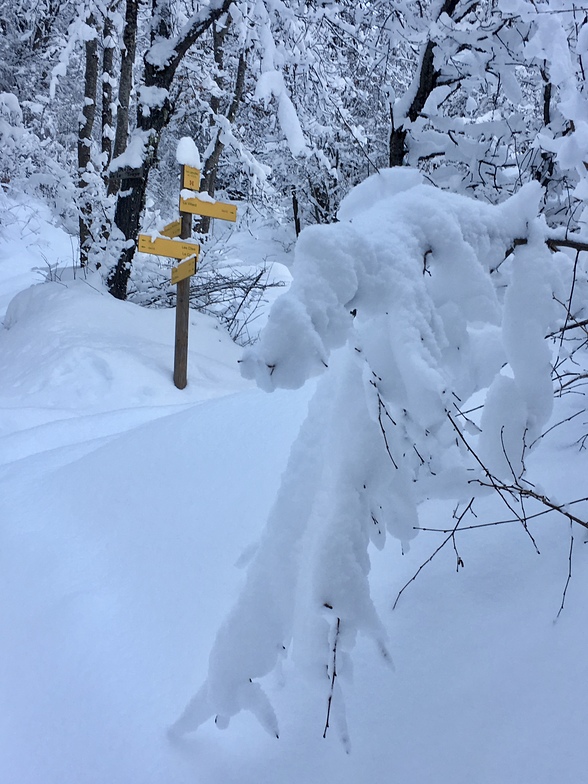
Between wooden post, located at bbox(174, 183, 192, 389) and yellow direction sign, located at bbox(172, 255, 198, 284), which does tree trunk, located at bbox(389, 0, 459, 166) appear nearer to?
yellow direction sign, located at bbox(172, 255, 198, 284)

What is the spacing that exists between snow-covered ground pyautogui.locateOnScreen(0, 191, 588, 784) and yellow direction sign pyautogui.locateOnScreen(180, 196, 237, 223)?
9.99 ft

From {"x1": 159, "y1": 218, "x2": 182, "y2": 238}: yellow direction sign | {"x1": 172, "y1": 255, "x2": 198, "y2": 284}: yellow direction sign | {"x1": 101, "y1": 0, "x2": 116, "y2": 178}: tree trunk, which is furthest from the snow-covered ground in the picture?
{"x1": 101, "y1": 0, "x2": 116, "y2": 178}: tree trunk

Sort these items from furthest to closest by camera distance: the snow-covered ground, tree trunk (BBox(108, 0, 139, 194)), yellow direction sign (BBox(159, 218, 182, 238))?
tree trunk (BBox(108, 0, 139, 194)), yellow direction sign (BBox(159, 218, 182, 238)), the snow-covered ground

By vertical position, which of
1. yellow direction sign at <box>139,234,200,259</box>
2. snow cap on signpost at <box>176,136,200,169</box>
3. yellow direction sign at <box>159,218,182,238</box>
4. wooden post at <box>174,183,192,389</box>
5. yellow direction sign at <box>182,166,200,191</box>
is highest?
snow cap on signpost at <box>176,136,200,169</box>

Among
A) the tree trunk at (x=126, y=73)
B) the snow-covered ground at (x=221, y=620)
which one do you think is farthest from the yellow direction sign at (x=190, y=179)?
the snow-covered ground at (x=221, y=620)

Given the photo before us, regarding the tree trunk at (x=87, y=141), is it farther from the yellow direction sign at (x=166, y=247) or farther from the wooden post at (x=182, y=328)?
the wooden post at (x=182, y=328)

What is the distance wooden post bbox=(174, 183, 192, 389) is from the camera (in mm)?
5789

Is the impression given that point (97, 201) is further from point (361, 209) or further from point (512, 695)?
point (512, 695)

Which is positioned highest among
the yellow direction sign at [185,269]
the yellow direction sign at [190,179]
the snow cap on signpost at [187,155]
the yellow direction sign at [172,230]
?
the snow cap on signpost at [187,155]

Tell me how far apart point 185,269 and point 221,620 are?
4.31 m

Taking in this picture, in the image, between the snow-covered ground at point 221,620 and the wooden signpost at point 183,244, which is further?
the wooden signpost at point 183,244

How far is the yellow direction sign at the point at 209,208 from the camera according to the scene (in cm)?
550

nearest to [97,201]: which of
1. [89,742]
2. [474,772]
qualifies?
[89,742]

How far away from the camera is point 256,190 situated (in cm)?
799
